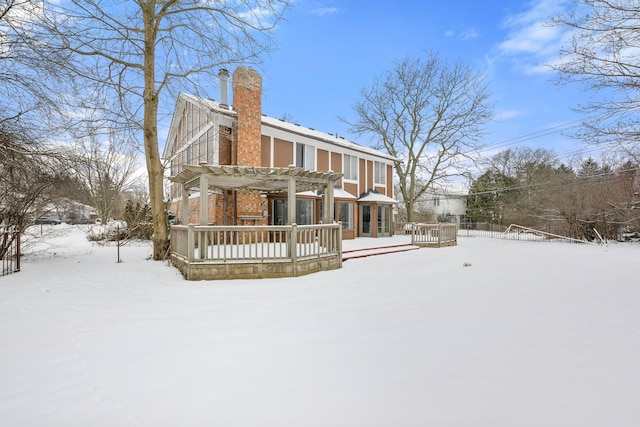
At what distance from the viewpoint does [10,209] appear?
7797mm

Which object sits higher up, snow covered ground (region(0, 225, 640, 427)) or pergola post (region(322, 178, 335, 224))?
pergola post (region(322, 178, 335, 224))

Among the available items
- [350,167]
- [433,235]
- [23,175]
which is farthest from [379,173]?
[23,175]

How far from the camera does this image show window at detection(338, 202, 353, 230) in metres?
15.6

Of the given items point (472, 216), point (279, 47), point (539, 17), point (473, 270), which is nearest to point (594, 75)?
point (539, 17)

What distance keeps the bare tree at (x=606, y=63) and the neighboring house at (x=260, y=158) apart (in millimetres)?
8922

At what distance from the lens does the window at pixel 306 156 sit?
14.0m

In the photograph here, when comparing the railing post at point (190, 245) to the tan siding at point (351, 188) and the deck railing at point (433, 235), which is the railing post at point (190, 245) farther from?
the tan siding at point (351, 188)

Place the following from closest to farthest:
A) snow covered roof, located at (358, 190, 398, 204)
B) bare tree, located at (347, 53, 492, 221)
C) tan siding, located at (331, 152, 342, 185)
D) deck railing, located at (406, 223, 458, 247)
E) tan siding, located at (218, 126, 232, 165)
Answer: tan siding, located at (218, 126, 232, 165)
deck railing, located at (406, 223, 458, 247)
tan siding, located at (331, 152, 342, 185)
snow covered roof, located at (358, 190, 398, 204)
bare tree, located at (347, 53, 492, 221)

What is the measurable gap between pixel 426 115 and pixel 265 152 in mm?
15113

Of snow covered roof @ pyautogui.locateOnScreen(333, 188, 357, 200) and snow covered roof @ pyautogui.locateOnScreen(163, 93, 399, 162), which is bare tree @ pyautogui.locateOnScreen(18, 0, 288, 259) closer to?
snow covered roof @ pyautogui.locateOnScreen(163, 93, 399, 162)

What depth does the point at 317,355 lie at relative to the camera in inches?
118

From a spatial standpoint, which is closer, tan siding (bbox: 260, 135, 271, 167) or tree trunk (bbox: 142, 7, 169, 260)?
tree trunk (bbox: 142, 7, 169, 260)

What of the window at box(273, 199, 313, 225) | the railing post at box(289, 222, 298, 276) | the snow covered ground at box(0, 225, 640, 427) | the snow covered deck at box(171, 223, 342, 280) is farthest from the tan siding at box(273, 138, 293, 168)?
the snow covered ground at box(0, 225, 640, 427)

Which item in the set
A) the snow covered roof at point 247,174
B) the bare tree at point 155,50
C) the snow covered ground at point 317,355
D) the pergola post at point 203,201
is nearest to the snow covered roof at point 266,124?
the bare tree at point 155,50
